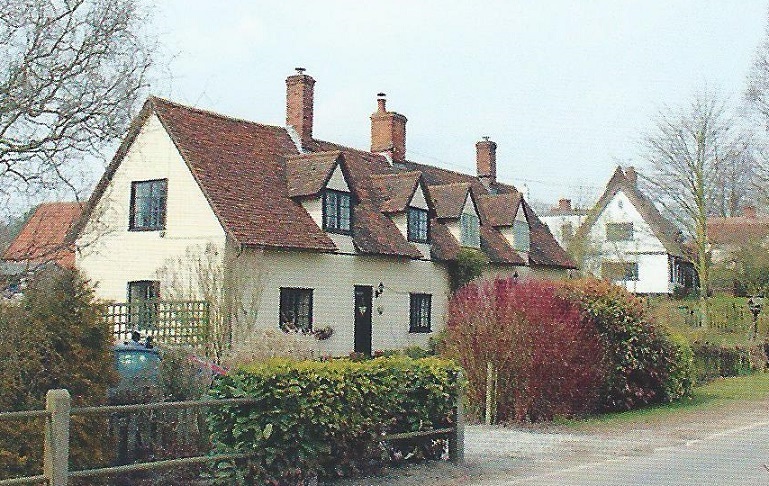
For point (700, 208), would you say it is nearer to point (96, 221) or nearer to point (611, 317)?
point (611, 317)

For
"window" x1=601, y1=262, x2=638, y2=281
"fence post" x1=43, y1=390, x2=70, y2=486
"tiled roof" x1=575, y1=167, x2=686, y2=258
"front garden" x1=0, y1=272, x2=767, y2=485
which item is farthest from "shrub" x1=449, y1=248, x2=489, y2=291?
"fence post" x1=43, y1=390, x2=70, y2=486

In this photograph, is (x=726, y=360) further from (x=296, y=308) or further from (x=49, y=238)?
(x=49, y=238)

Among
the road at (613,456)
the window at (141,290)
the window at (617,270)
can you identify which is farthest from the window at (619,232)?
the road at (613,456)

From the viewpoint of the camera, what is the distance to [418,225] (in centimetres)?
3212

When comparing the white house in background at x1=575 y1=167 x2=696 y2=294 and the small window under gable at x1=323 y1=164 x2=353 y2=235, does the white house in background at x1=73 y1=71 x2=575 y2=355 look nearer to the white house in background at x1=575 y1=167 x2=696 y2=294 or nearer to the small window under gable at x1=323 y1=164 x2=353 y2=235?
the small window under gable at x1=323 y1=164 x2=353 y2=235

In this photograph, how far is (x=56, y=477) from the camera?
8.31 metres

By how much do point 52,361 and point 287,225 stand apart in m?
16.8

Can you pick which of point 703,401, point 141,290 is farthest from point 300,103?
point 703,401

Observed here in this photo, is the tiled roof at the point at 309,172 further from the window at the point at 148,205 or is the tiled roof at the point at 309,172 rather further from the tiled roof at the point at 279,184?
the window at the point at 148,205

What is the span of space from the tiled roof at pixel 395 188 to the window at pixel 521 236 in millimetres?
7934

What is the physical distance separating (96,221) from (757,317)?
85.2 feet

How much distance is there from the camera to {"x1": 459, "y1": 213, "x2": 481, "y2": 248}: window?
34.7 meters

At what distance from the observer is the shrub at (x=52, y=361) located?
9.17 m

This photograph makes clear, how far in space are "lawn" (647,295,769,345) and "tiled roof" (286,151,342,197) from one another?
34.0 ft
